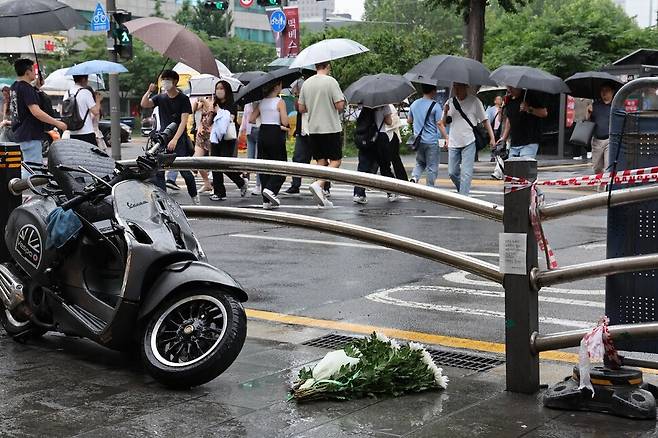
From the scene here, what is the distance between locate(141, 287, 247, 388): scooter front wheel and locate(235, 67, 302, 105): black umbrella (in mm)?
9862

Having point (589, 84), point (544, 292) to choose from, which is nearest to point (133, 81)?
point (589, 84)

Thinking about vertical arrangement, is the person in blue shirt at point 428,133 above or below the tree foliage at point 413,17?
below

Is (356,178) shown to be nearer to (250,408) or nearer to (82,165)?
(250,408)

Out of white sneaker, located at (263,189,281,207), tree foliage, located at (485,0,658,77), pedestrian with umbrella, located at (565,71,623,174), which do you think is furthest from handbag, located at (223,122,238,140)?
tree foliage, located at (485,0,658,77)

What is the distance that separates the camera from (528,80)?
625 inches

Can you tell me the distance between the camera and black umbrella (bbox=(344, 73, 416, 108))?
50.9 ft

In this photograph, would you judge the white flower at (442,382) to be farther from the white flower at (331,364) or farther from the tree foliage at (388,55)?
the tree foliage at (388,55)

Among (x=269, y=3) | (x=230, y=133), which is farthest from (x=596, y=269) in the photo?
(x=269, y=3)

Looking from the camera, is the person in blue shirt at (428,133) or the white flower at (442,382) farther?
the person in blue shirt at (428,133)

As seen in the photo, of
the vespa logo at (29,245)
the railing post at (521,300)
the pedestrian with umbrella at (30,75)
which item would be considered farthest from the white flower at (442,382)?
the pedestrian with umbrella at (30,75)

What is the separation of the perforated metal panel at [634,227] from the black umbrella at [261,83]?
34.2 feet

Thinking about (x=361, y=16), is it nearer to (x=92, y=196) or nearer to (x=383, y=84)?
(x=383, y=84)

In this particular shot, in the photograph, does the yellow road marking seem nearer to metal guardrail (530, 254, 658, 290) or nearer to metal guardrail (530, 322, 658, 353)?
metal guardrail (530, 322, 658, 353)

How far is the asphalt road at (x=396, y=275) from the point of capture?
760 cm
